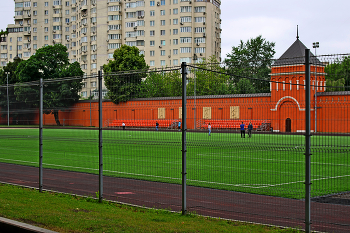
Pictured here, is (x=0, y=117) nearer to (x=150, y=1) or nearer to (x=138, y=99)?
(x=138, y=99)

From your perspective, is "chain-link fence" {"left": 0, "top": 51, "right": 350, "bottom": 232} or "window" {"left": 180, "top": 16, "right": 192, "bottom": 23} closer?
"chain-link fence" {"left": 0, "top": 51, "right": 350, "bottom": 232}

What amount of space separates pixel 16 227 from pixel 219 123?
4.35 metres

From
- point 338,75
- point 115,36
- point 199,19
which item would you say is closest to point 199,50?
point 199,19

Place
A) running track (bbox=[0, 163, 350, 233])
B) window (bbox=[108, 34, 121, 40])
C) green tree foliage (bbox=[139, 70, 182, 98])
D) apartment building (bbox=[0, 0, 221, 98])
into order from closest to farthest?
running track (bbox=[0, 163, 350, 233])
green tree foliage (bbox=[139, 70, 182, 98])
apartment building (bbox=[0, 0, 221, 98])
window (bbox=[108, 34, 121, 40])

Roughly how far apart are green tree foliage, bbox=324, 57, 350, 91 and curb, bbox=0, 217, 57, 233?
201 inches

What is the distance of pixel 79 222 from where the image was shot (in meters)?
6.88

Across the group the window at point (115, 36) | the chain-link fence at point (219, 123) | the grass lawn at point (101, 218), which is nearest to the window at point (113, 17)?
the window at point (115, 36)

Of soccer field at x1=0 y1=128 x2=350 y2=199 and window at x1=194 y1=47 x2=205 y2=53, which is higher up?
window at x1=194 y1=47 x2=205 y2=53

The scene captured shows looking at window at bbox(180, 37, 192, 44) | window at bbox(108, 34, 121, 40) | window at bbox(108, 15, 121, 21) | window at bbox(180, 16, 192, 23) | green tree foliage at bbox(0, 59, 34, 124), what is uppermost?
window at bbox(108, 15, 121, 21)

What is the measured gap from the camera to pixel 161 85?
8.49 meters

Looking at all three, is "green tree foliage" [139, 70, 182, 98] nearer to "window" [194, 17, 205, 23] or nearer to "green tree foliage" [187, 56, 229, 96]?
"green tree foliage" [187, 56, 229, 96]

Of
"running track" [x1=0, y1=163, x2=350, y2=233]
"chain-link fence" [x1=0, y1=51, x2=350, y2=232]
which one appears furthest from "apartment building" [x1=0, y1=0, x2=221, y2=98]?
"chain-link fence" [x1=0, y1=51, x2=350, y2=232]

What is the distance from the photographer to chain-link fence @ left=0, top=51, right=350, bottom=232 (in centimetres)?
713

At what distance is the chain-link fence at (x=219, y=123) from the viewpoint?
23.4 ft
